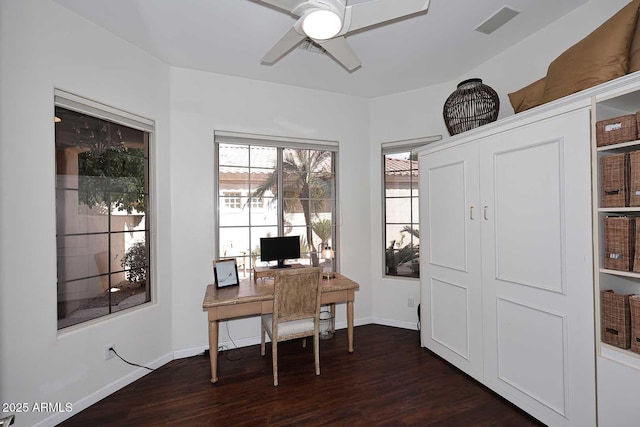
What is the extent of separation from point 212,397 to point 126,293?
1.20 m

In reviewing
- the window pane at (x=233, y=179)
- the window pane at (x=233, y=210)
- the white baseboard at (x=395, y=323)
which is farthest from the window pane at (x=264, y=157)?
the white baseboard at (x=395, y=323)

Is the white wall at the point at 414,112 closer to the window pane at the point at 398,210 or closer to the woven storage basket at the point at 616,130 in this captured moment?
the window pane at the point at 398,210

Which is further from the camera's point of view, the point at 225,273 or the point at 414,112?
the point at 414,112

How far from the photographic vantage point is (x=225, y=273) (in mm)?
2947

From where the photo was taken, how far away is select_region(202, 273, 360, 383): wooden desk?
8.23 feet

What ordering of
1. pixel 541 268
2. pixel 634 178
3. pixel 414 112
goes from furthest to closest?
pixel 414 112
pixel 541 268
pixel 634 178

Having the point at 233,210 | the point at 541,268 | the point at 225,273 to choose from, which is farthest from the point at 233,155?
the point at 541,268

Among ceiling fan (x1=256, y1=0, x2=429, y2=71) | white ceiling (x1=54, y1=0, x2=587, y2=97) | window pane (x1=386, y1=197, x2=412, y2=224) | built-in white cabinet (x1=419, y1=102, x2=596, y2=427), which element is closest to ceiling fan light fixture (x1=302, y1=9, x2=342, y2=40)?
ceiling fan (x1=256, y1=0, x2=429, y2=71)

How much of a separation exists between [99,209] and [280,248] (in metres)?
1.67

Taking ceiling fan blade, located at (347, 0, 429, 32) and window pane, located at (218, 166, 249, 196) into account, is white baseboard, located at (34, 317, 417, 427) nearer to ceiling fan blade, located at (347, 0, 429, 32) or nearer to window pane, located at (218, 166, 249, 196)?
window pane, located at (218, 166, 249, 196)

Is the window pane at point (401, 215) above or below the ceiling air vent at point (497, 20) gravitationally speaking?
below

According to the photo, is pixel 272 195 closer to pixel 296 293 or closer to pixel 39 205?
pixel 296 293

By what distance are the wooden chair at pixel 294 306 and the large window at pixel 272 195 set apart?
33.8 inches

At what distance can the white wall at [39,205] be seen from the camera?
6.02ft
